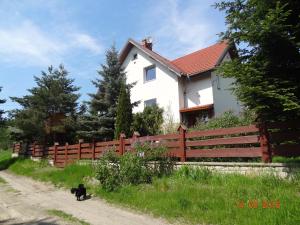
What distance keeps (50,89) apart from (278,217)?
78.4 feet

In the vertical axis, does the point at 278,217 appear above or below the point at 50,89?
below

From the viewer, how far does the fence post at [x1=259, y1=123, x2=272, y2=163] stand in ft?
31.4

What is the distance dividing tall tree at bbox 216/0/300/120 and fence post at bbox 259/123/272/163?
0.43 metres

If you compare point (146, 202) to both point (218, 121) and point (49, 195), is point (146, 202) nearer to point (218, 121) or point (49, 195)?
point (49, 195)

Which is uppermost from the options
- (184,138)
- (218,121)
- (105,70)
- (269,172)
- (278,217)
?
(105,70)

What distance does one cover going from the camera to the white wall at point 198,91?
2342 centimetres

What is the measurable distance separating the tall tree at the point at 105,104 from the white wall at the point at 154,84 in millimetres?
3352

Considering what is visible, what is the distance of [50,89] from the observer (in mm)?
27719

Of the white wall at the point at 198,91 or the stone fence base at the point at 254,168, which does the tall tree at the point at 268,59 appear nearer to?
the stone fence base at the point at 254,168

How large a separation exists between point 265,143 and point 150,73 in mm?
18116

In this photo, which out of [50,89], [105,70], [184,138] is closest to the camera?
[184,138]

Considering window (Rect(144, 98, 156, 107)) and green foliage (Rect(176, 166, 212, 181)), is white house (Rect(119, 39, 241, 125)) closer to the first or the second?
window (Rect(144, 98, 156, 107))

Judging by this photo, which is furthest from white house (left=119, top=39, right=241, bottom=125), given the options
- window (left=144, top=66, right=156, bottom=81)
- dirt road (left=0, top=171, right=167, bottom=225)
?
dirt road (left=0, top=171, right=167, bottom=225)

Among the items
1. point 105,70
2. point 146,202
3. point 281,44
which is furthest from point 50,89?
point 281,44
